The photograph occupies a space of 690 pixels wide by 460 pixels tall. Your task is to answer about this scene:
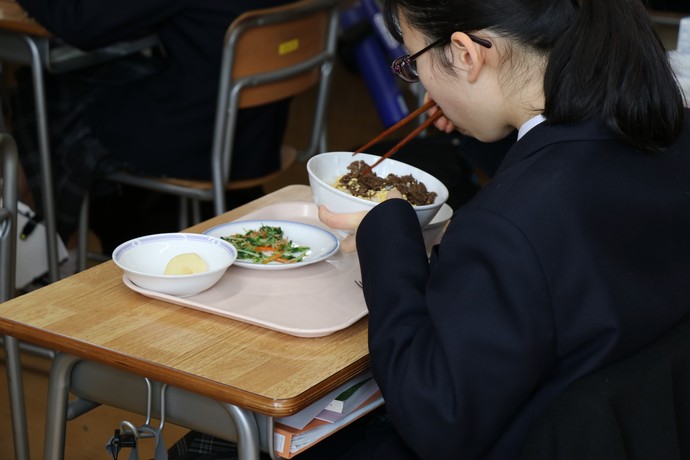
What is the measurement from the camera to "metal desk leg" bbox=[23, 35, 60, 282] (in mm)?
2477

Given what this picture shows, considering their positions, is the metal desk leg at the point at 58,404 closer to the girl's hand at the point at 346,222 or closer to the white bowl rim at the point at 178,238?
the white bowl rim at the point at 178,238

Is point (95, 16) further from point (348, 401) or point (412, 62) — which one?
point (348, 401)

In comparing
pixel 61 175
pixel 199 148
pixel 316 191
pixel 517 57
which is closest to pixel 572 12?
pixel 517 57

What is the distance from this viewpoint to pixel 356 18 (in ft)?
15.1

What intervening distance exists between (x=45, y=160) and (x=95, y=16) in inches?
15.3

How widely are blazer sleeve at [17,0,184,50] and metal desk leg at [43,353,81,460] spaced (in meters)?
1.36

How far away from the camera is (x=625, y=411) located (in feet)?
3.23

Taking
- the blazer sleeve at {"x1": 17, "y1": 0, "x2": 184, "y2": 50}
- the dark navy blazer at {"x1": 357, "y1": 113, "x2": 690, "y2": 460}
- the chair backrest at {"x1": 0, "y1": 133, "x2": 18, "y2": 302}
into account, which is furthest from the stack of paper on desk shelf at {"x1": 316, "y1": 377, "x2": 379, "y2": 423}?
the blazer sleeve at {"x1": 17, "y1": 0, "x2": 184, "y2": 50}

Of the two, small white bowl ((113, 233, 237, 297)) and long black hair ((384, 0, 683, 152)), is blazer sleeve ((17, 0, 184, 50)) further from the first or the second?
long black hair ((384, 0, 683, 152))

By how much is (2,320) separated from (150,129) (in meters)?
1.42

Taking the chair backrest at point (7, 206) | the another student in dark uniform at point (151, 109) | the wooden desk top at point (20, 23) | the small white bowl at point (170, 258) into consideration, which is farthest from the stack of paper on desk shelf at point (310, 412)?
the wooden desk top at point (20, 23)

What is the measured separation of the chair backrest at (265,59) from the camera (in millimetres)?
2354

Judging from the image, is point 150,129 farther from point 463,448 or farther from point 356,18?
point 356,18

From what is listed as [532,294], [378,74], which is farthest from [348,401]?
[378,74]
